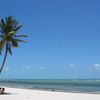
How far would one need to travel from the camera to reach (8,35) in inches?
1331

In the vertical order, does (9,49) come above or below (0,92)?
above

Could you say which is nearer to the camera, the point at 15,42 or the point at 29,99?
the point at 29,99

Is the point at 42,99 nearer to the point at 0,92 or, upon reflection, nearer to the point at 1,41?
the point at 0,92

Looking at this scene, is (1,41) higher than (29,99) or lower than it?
higher

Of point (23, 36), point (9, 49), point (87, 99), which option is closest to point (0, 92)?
point (9, 49)

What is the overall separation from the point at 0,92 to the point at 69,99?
945 centimetres

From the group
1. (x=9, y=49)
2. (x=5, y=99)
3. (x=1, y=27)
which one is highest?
Result: (x=1, y=27)

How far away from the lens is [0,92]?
32.9m

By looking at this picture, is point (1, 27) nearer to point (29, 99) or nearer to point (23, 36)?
point (23, 36)

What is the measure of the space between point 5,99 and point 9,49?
9.18m

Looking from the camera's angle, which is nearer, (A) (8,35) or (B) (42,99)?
(B) (42,99)

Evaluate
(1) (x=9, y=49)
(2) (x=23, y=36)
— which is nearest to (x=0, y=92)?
(1) (x=9, y=49)

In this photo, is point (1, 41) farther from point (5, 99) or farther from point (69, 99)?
point (69, 99)

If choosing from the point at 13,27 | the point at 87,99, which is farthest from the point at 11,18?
the point at 87,99
